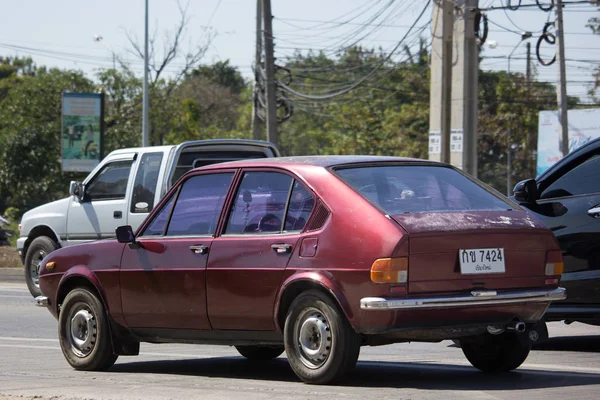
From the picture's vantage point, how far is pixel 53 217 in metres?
17.7

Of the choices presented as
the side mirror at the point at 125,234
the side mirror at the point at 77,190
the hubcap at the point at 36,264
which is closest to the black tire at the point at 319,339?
the side mirror at the point at 125,234

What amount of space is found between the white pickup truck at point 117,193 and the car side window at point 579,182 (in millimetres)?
6258

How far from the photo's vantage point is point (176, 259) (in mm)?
8484

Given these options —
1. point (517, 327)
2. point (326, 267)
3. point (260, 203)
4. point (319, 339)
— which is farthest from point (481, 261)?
point (260, 203)

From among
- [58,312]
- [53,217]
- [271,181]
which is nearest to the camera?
[271,181]

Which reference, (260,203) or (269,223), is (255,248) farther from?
(260,203)

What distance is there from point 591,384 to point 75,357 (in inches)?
154

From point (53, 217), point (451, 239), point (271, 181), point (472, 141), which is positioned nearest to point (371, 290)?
point (451, 239)

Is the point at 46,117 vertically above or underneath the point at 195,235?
above

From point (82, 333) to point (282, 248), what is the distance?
2291mm

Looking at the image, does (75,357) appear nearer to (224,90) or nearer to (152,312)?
(152,312)

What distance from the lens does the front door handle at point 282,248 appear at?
7680 mm

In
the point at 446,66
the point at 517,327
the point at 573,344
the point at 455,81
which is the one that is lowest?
the point at 573,344

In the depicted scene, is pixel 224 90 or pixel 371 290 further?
pixel 224 90
